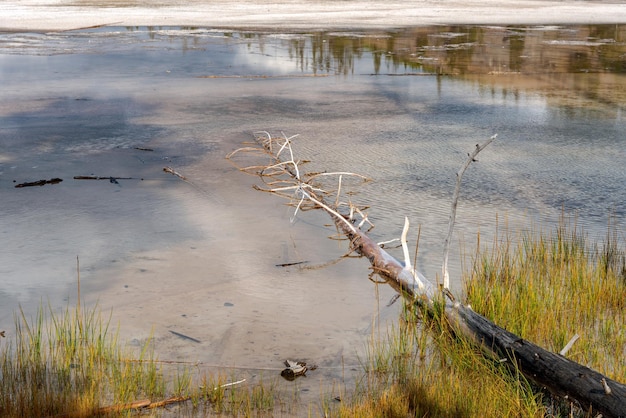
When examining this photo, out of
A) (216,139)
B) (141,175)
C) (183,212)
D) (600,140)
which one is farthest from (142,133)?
(600,140)

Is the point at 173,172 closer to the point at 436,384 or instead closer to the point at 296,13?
the point at 436,384

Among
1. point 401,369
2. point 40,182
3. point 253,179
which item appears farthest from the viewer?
point 253,179

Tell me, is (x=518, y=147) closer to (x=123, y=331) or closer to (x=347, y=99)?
(x=347, y=99)

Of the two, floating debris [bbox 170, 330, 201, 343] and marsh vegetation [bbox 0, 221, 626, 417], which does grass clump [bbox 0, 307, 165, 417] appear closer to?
marsh vegetation [bbox 0, 221, 626, 417]

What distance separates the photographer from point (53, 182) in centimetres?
730

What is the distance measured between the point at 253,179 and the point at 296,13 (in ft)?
68.3

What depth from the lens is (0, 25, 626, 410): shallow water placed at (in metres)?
4.83

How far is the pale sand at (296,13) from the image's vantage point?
23.7 metres

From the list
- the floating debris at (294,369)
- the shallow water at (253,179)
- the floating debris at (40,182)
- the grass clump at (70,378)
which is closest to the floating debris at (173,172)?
the shallow water at (253,179)

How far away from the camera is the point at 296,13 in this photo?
27.5 meters

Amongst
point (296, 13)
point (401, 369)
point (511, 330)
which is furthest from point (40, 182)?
point (296, 13)

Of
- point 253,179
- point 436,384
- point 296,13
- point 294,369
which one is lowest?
point 294,369

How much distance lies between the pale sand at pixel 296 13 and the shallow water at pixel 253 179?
24.8ft

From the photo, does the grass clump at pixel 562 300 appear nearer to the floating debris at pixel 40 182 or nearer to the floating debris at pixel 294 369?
the floating debris at pixel 294 369
